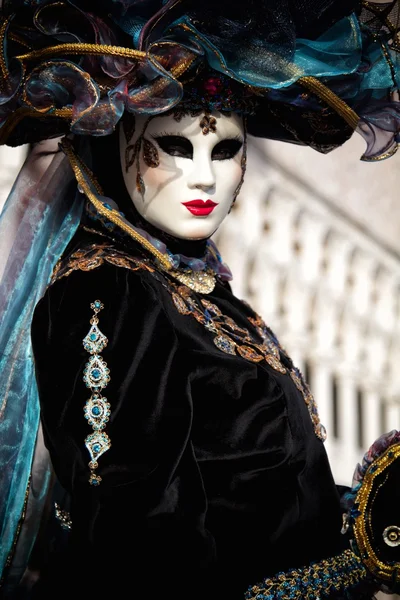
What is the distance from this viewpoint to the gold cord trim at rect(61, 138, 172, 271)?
1527 millimetres

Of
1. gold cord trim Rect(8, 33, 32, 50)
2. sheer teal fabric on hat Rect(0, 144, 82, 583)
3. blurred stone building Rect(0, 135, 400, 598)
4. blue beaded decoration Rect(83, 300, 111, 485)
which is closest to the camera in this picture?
blue beaded decoration Rect(83, 300, 111, 485)

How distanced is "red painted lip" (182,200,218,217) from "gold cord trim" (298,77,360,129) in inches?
9.0

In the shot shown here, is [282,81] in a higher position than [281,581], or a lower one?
higher

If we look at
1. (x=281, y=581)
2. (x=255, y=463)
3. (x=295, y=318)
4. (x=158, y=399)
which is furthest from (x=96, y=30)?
(x=295, y=318)

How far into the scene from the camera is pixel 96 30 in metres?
1.44

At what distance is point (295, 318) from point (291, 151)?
1.74 feet

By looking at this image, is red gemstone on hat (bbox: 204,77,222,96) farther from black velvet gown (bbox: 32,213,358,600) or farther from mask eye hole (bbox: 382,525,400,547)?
mask eye hole (bbox: 382,525,400,547)

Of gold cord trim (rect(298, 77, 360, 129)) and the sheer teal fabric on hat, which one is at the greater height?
gold cord trim (rect(298, 77, 360, 129))

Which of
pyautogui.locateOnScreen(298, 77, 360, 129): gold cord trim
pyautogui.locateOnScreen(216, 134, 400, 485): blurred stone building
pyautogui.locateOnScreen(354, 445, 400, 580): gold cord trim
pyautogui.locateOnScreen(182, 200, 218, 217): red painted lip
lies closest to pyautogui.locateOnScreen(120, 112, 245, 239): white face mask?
pyautogui.locateOnScreen(182, 200, 218, 217): red painted lip

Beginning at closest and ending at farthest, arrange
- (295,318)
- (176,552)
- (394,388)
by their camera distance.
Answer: (176,552), (295,318), (394,388)

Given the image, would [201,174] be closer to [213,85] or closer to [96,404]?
[213,85]

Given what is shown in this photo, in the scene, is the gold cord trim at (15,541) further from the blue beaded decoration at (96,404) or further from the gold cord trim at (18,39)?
the gold cord trim at (18,39)

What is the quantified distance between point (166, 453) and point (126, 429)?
7 centimetres

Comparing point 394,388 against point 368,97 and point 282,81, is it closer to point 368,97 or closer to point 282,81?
point 368,97
